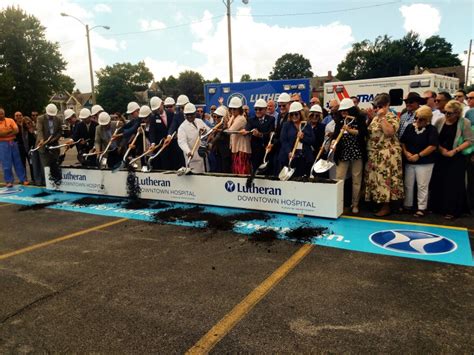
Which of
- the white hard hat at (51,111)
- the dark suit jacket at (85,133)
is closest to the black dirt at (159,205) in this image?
the dark suit jacket at (85,133)

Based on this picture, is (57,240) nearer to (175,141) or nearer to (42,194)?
(175,141)

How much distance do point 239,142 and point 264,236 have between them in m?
2.77

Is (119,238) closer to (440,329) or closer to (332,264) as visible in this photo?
(332,264)

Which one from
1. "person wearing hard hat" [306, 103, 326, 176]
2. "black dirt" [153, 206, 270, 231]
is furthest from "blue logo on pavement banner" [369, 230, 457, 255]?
"person wearing hard hat" [306, 103, 326, 176]

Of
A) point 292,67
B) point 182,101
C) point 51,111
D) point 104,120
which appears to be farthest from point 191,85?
point 182,101

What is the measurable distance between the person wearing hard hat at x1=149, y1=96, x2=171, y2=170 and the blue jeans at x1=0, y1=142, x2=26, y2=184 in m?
4.68

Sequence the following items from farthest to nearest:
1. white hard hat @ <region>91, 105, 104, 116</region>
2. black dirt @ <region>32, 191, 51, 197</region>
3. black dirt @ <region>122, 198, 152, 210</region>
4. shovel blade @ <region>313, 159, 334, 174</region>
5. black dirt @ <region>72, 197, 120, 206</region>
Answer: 1. white hard hat @ <region>91, 105, 104, 116</region>
2. black dirt @ <region>32, 191, 51, 197</region>
3. black dirt @ <region>72, 197, 120, 206</region>
4. black dirt @ <region>122, 198, 152, 210</region>
5. shovel blade @ <region>313, 159, 334, 174</region>

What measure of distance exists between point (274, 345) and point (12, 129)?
390 inches

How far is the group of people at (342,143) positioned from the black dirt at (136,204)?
0.90 m

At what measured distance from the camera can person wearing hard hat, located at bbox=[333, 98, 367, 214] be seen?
19.4ft

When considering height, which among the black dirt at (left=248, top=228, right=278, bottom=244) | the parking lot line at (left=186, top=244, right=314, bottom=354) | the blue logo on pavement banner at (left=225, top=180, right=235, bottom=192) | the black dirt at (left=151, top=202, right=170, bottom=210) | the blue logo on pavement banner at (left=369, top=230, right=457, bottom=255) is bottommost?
the parking lot line at (left=186, top=244, right=314, bottom=354)

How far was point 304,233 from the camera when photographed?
5.22m

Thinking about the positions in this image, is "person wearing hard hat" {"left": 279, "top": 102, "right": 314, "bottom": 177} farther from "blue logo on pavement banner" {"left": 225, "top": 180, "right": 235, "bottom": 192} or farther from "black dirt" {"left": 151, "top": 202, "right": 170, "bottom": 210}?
"black dirt" {"left": 151, "top": 202, "right": 170, "bottom": 210}

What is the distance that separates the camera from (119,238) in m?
5.38
